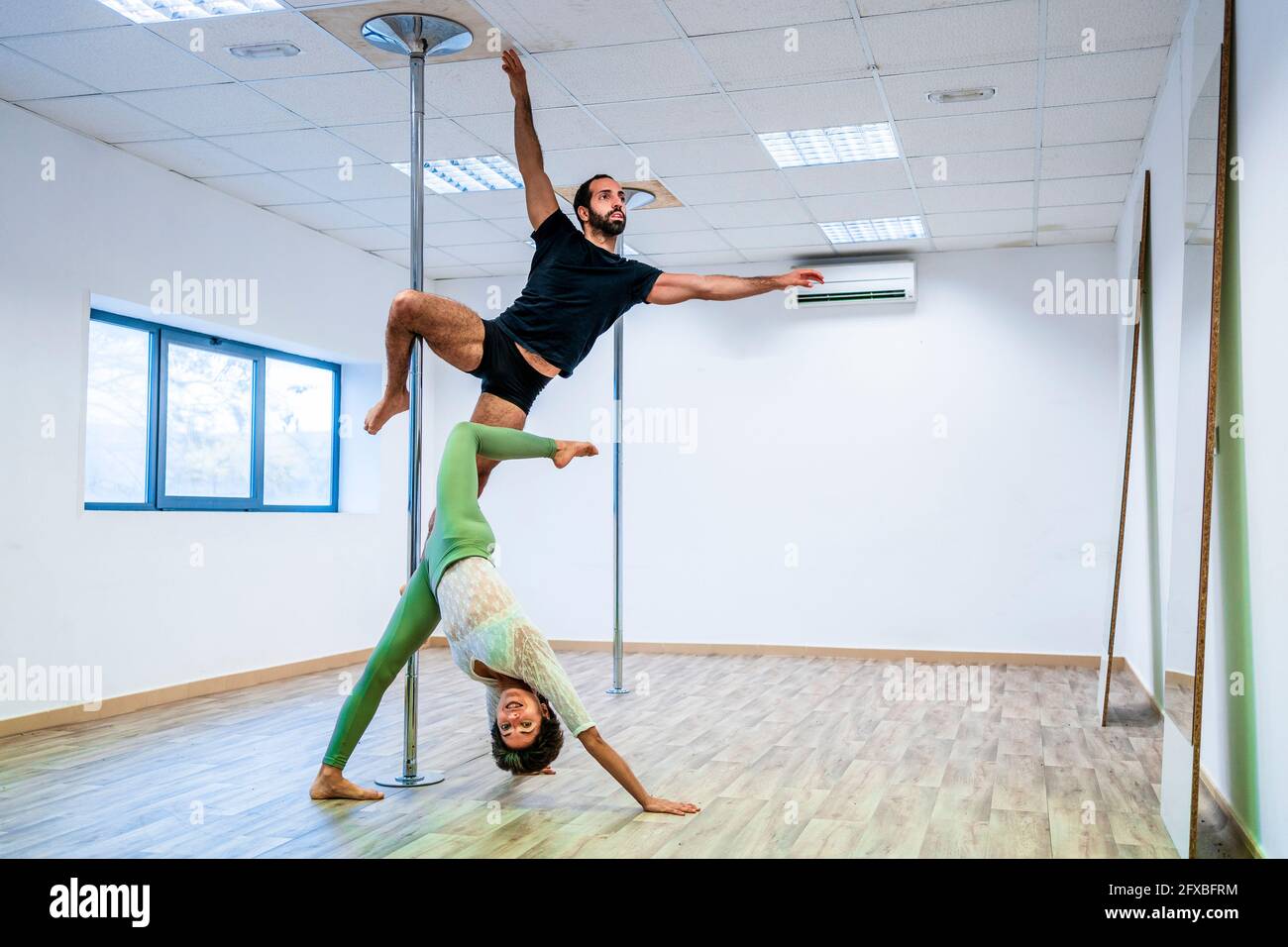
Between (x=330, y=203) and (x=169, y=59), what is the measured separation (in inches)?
82.3

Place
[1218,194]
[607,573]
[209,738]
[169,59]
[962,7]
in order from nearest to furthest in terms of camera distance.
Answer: [1218,194], [962,7], [169,59], [209,738], [607,573]

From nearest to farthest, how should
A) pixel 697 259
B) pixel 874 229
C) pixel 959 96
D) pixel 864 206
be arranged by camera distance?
pixel 959 96, pixel 864 206, pixel 874 229, pixel 697 259

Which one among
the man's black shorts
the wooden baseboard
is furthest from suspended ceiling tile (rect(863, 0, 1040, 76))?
the wooden baseboard

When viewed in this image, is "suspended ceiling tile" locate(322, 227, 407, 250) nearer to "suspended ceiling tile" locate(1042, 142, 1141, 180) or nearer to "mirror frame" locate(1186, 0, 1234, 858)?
"suspended ceiling tile" locate(1042, 142, 1141, 180)

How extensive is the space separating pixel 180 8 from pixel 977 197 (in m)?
4.48

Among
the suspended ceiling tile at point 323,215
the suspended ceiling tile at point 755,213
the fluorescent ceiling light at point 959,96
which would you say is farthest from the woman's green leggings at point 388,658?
the suspended ceiling tile at point 755,213

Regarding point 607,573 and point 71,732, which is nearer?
point 71,732

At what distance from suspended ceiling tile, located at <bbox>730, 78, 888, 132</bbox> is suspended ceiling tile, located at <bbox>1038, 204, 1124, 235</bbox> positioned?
6.84 ft

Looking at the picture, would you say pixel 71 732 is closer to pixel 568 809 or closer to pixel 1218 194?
pixel 568 809

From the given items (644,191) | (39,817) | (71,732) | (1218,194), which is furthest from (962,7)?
(71,732)

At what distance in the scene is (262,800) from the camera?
398cm

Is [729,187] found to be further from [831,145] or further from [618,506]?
[618,506]

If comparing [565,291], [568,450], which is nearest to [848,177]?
[565,291]

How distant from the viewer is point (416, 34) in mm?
4410
